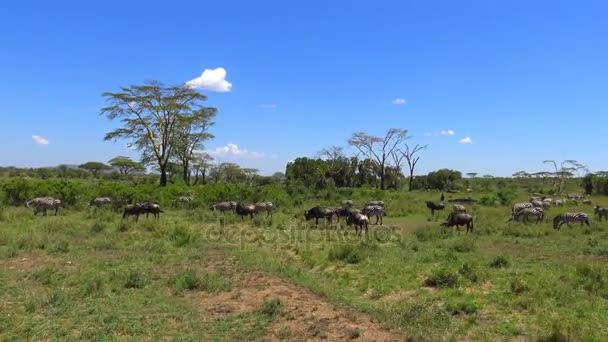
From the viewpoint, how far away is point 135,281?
458 inches

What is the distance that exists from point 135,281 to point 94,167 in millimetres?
79333

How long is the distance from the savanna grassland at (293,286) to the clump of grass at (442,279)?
0.10 ft

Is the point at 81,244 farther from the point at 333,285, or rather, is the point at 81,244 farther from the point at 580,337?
the point at 580,337

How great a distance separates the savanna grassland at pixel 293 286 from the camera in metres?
8.61

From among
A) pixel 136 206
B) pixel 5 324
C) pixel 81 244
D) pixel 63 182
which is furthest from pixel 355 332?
pixel 63 182

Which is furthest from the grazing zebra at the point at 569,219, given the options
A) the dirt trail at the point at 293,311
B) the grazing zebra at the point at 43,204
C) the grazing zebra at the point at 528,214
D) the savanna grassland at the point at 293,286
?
the grazing zebra at the point at 43,204

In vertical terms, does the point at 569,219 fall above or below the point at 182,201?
above

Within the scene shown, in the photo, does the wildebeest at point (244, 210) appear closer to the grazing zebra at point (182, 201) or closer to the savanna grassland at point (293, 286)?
the grazing zebra at point (182, 201)

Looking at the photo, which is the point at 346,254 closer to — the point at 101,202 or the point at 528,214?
the point at 528,214

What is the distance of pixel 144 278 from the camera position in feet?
39.2

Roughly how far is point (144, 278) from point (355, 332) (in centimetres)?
596

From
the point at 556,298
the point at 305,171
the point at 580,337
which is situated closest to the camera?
the point at 580,337

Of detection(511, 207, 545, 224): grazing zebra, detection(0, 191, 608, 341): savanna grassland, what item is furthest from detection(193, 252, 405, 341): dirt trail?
detection(511, 207, 545, 224): grazing zebra

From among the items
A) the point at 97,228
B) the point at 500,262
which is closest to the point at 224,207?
the point at 97,228
